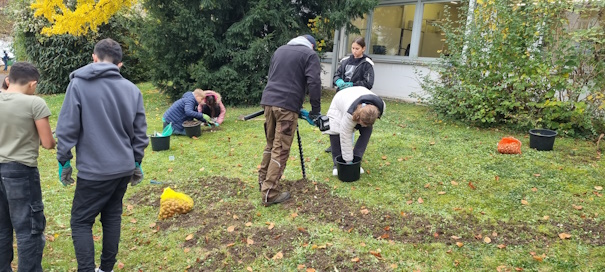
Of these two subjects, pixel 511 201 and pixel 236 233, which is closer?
pixel 236 233

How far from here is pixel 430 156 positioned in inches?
226

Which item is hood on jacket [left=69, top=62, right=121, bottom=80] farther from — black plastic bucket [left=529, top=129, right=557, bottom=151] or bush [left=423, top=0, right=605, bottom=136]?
bush [left=423, top=0, right=605, bottom=136]

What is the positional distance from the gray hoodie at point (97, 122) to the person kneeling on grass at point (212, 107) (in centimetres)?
469

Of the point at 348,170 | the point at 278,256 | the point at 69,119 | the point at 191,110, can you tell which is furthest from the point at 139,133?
the point at 191,110

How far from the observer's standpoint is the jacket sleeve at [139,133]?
8.99 feet

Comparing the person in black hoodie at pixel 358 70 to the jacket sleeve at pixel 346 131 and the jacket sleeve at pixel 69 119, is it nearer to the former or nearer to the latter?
the jacket sleeve at pixel 346 131

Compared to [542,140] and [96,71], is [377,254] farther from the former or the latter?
[542,140]

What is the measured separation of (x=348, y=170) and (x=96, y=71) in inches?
118

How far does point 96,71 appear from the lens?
2.48m

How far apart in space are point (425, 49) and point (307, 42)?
8158mm

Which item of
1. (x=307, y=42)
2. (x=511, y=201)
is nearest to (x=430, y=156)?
(x=511, y=201)

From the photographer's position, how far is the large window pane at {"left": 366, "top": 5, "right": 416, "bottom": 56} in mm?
11664

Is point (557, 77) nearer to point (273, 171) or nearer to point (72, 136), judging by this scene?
point (273, 171)

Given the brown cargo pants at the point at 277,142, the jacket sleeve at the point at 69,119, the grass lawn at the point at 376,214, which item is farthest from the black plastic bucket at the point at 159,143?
the jacket sleeve at the point at 69,119
